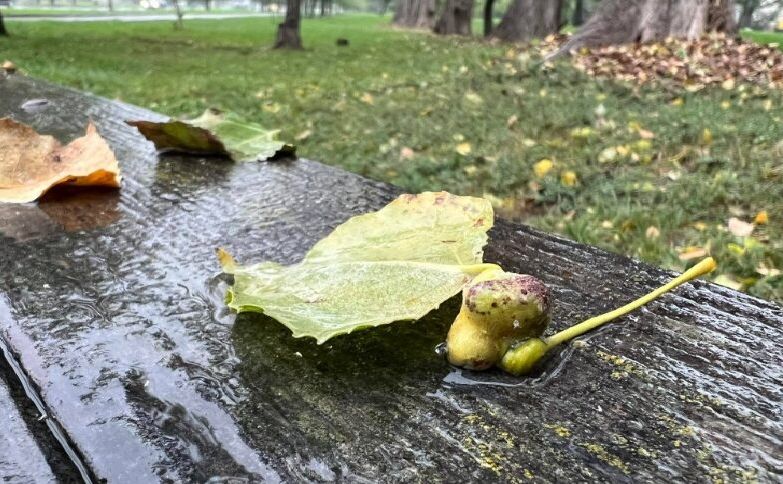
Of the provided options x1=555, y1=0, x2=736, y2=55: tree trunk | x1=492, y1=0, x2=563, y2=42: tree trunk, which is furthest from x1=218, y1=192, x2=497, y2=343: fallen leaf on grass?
x1=492, y1=0, x2=563, y2=42: tree trunk

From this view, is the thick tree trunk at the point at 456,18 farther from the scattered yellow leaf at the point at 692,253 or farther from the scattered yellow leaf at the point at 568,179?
the scattered yellow leaf at the point at 692,253

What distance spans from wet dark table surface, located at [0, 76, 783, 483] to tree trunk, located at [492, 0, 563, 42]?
47.6 feet

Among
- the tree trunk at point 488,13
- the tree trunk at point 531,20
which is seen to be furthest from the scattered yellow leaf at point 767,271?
the tree trunk at point 488,13

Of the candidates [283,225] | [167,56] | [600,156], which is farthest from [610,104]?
[167,56]

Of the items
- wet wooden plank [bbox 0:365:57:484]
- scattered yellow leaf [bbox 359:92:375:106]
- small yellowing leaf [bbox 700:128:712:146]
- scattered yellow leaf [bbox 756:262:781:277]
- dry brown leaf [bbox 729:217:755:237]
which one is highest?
wet wooden plank [bbox 0:365:57:484]

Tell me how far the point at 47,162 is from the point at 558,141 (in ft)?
9.93

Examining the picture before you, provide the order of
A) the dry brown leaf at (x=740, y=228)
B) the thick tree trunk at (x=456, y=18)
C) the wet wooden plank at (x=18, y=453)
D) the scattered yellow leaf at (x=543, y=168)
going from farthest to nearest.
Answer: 1. the thick tree trunk at (x=456, y=18)
2. the scattered yellow leaf at (x=543, y=168)
3. the dry brown leaf at (x=740, y=228)
4. the wet wooden plank at (x=18, y=453)

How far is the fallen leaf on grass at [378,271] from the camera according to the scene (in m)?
0.83

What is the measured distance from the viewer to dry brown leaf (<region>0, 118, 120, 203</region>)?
1.47 metres

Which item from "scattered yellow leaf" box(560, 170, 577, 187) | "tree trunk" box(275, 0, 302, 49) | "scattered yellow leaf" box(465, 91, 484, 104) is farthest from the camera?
"tree trunk" box(275, 0, 302, 49)

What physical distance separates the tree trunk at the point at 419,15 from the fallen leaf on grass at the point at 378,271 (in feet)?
78.9

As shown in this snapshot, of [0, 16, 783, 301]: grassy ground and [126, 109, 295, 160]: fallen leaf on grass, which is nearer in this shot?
[126, 109, 295, 160]: fallen leaf on grass

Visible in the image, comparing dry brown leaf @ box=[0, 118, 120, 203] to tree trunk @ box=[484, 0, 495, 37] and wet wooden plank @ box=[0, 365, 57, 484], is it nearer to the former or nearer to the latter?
wet wooden plank @ box=[0, 365, 57, 484]

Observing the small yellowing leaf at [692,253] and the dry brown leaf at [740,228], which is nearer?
the small yellowing leaf at [692,253]
